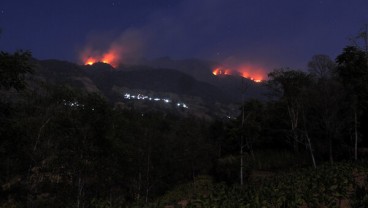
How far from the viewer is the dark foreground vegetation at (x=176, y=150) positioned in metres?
27.1

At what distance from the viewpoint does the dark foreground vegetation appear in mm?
27125

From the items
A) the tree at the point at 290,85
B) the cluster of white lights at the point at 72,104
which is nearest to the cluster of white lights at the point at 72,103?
the cluster of white lights at the point at 72,104

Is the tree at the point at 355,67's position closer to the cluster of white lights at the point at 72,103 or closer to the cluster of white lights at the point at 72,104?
the cluster of white lights at the point at 72,104

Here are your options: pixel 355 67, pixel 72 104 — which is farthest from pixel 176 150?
pixel 355 67

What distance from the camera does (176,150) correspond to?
44031mm

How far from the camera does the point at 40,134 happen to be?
3027cm

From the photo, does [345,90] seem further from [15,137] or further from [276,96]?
[15,137]

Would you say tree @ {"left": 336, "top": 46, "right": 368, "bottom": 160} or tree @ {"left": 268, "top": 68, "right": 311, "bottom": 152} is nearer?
tree @ {"left": 336, "top": 46, "right": 368, "bottom": 160}

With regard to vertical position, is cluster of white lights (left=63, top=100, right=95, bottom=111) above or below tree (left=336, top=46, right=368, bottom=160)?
below

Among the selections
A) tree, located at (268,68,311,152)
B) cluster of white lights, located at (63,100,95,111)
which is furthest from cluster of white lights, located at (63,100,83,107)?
tree, located at (268,68,311,152)

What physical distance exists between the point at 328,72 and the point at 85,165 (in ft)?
84.5

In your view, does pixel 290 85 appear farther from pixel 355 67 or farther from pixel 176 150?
pixel 176 150

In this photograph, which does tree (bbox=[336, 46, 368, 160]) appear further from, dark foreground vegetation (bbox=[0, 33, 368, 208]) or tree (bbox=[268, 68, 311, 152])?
tree (bbox=[268, 68, 311, 152])

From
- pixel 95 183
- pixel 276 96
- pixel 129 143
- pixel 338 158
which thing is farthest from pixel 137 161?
pixel 338 158
